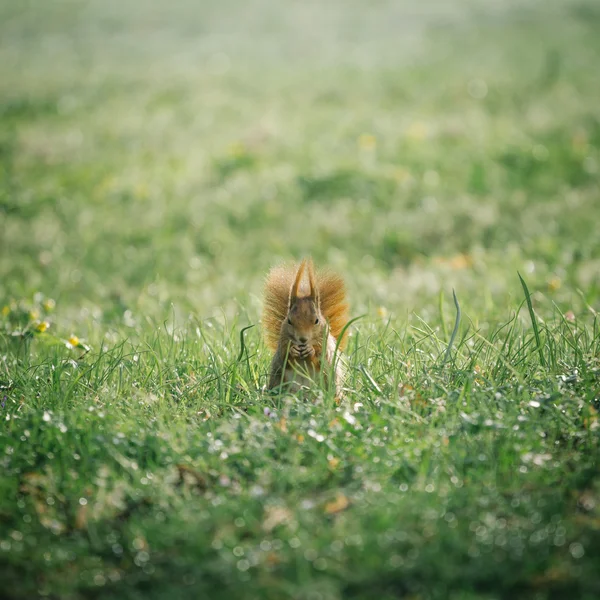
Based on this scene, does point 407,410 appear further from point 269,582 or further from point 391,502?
point 269,582

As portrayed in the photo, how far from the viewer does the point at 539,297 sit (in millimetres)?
5402

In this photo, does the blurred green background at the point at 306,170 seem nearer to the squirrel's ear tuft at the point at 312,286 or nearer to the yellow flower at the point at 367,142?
the yellow flower at the point at 367,142

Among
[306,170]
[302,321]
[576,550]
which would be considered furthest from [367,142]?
[576,550]

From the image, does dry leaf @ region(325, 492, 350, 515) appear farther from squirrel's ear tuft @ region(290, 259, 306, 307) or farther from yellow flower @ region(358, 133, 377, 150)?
yellow flower @ region(358, 133, 377, 150)

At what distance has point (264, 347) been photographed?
13.7ft

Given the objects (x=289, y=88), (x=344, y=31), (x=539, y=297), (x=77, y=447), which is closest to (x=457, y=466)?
(x=77, y=447)

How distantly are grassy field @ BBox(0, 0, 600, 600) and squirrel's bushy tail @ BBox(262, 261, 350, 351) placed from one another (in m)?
0.19

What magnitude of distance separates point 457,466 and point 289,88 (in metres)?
11.6

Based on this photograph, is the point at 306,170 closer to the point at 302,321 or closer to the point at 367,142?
the point at 367,142

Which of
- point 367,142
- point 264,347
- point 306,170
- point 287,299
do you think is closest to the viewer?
point 287,299

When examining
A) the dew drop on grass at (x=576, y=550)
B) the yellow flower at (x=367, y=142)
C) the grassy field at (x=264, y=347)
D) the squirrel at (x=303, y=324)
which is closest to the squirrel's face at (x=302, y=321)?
the squirrel at (x=303, y=324)

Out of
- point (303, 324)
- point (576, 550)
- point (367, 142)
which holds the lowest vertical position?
point (576, 550)

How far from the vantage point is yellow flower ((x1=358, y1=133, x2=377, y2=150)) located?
1003 cm

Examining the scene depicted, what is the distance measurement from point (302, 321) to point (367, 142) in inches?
280
